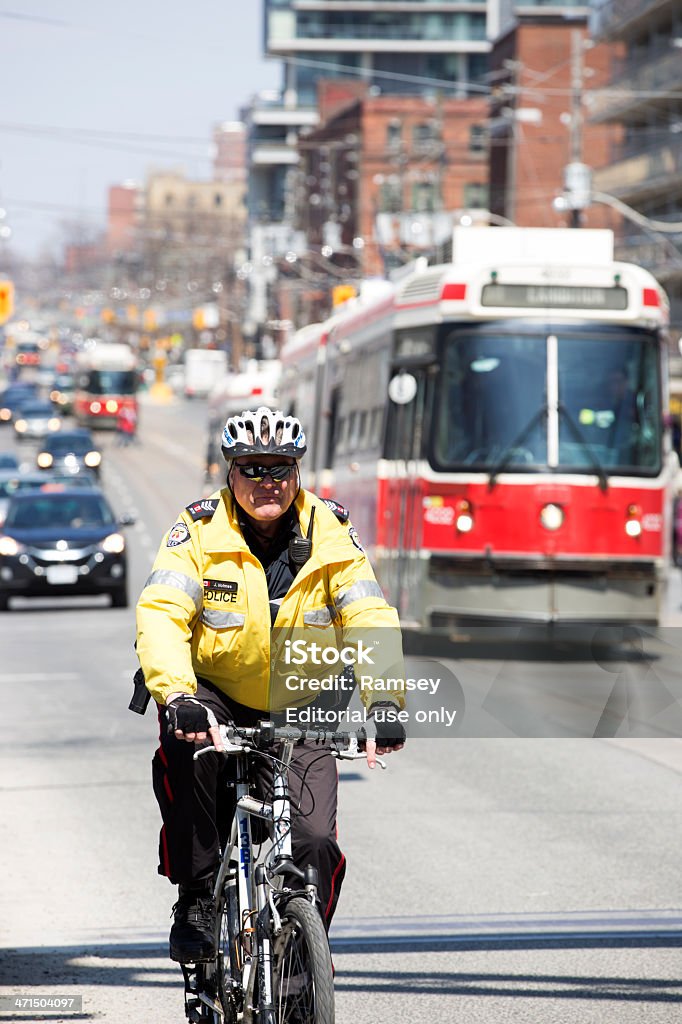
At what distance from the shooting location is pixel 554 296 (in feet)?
59.2

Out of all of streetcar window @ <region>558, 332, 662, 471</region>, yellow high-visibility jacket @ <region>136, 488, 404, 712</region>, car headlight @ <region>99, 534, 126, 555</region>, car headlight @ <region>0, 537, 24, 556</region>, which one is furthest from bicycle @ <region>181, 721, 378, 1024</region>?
car headlight @ <region>0, 537, 24, 556</region>

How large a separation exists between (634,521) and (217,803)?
12504 mm

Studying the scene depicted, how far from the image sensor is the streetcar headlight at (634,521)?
58.2 ft

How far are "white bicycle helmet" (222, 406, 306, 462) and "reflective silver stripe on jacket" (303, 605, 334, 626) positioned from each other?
17.2 inches

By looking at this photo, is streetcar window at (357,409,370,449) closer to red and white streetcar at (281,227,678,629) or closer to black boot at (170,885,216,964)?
red and white streetcar at (281,227,678,629)

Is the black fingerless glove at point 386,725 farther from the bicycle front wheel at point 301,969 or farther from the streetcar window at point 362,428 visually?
the streetcar window at point 362,428

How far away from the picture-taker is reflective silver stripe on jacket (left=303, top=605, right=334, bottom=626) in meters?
5.51

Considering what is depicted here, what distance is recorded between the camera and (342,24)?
441 ft

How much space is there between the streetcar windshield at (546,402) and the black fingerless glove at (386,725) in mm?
12459

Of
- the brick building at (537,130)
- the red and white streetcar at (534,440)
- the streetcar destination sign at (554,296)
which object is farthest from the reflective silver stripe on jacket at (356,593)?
the brick building at (537,130)

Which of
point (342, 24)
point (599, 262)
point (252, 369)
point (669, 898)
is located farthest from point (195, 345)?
point (669, 898)

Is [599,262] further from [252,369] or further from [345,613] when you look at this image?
[252,369]

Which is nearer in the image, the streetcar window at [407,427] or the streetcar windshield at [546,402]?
the streetcar windshield at [546,402]

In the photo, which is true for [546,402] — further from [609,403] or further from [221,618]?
[221,618]
